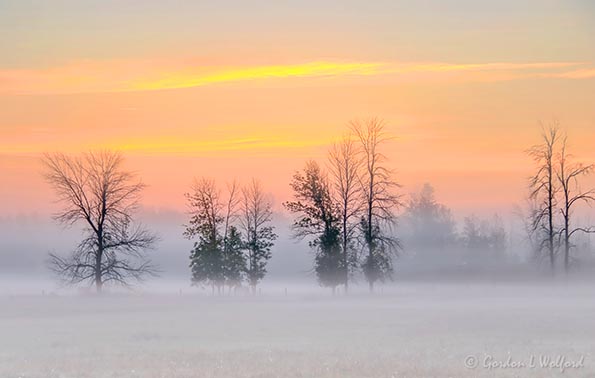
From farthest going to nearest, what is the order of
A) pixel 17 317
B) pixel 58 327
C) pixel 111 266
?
pixel 111 266
pixel 17 317
pixel 58 327

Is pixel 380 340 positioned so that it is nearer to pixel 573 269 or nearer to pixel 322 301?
pixel 322 301

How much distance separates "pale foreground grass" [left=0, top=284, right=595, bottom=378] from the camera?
29.7 m

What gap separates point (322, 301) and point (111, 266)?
1338cm

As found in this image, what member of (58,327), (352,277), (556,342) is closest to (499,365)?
(556,342)

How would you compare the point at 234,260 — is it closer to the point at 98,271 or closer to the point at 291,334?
the point at 98,271

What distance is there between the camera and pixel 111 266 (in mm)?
60125

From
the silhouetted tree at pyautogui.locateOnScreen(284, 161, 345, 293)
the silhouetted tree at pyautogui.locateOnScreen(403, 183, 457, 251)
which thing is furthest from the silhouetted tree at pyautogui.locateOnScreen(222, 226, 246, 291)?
→ the silhouetted tree at pyautogui.locateOnScreen(403, 183, 457, 251)
